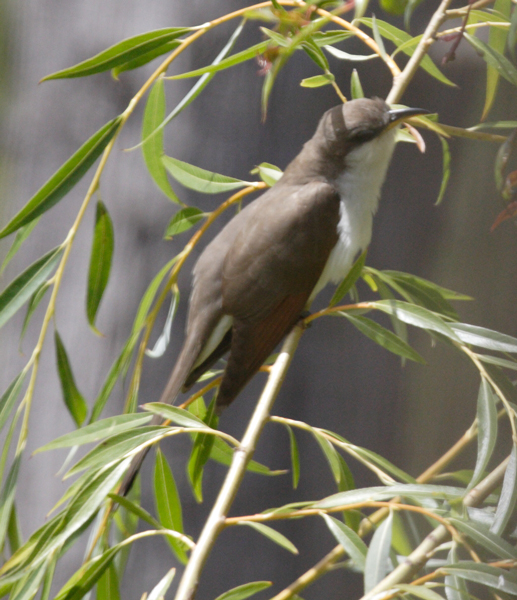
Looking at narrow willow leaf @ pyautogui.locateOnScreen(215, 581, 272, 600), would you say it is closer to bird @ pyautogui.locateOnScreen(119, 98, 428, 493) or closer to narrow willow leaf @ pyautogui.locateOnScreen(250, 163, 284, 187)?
bird @ pyautogui.locateOnScreen(119, 98, 428, 493)

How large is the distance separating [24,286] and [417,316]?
0.36 m

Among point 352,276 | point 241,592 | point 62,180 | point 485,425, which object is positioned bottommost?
point 241,592

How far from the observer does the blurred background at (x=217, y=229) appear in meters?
0.60

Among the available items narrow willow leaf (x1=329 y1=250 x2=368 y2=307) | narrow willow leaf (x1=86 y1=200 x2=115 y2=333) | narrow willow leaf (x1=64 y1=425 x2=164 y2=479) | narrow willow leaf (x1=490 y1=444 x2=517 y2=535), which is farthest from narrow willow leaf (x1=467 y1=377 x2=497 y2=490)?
narrow willow leaf (x1=86 y1=200 x2=115 y2=333)

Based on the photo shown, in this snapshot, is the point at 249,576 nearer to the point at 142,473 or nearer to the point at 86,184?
the point at 142,473

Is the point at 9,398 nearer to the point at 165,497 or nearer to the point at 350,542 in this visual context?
the point at 165,497

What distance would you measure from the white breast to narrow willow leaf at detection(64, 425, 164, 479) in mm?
261

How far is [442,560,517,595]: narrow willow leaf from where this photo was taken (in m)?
0.36

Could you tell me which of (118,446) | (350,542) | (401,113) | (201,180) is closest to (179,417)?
(118,446)

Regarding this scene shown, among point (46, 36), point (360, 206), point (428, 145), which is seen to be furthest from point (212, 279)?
point (46, 36)

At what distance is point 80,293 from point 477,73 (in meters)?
0.57

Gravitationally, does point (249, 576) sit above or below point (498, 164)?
below

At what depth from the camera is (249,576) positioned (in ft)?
2.42

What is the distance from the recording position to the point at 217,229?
2.51ft
